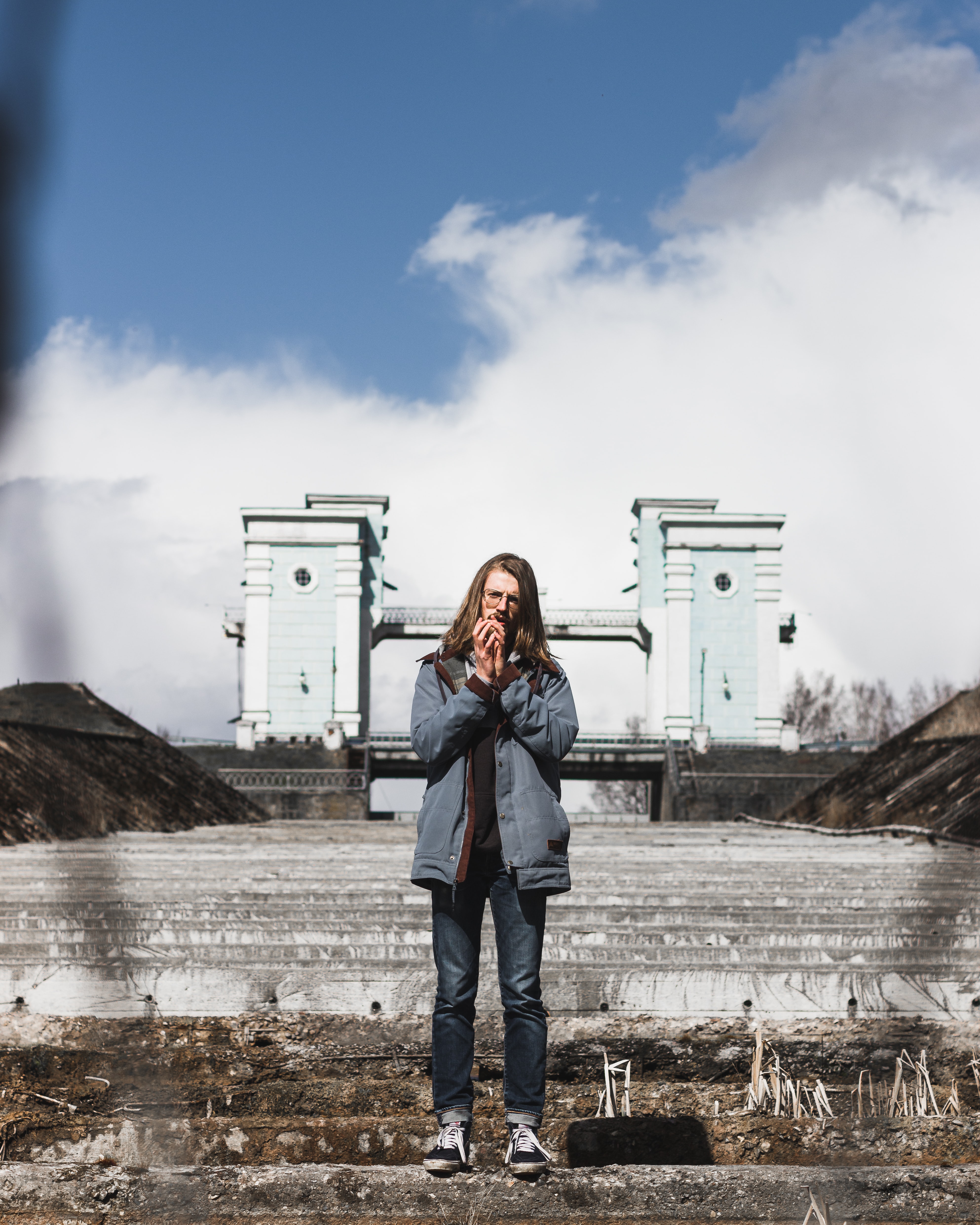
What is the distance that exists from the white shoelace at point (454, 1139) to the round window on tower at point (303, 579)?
44.8 m

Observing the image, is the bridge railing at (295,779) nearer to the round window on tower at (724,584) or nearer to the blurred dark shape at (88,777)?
the blurred dark shape at (88,777)

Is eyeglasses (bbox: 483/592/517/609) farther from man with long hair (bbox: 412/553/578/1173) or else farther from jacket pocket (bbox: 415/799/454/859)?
jacket pocket (bbox: 415/799/454/859)

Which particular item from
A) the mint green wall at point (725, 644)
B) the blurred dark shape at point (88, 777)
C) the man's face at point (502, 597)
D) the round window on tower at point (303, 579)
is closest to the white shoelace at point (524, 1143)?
the man's face at point (502, 597)

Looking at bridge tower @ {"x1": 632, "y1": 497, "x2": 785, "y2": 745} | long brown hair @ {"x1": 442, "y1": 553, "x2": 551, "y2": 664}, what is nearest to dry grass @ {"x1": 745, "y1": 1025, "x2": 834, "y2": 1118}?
long brown hair @ {"x1": 442, "y1": 553, "x2": 551, "y2": 664}

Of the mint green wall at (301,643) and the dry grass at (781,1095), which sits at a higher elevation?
the mint green wall at (301,643)

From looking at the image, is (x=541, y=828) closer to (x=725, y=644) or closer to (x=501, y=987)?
(x=501, y=987)

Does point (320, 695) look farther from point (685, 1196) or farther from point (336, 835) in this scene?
point (685, 1196)

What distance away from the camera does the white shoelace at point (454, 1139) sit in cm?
272

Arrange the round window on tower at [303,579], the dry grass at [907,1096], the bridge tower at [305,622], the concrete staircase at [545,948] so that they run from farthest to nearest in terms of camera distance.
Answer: the round window on tower at [303,579]
the bridge tower at [305,622]
the concrete staircase at [545,948]
the dry grass at [907,1096]

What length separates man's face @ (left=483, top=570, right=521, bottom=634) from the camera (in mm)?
2863

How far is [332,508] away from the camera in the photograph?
163ft

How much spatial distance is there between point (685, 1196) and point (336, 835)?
1050cm

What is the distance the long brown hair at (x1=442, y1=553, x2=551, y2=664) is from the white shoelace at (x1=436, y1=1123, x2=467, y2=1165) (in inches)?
45.1

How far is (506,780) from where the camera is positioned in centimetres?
290
